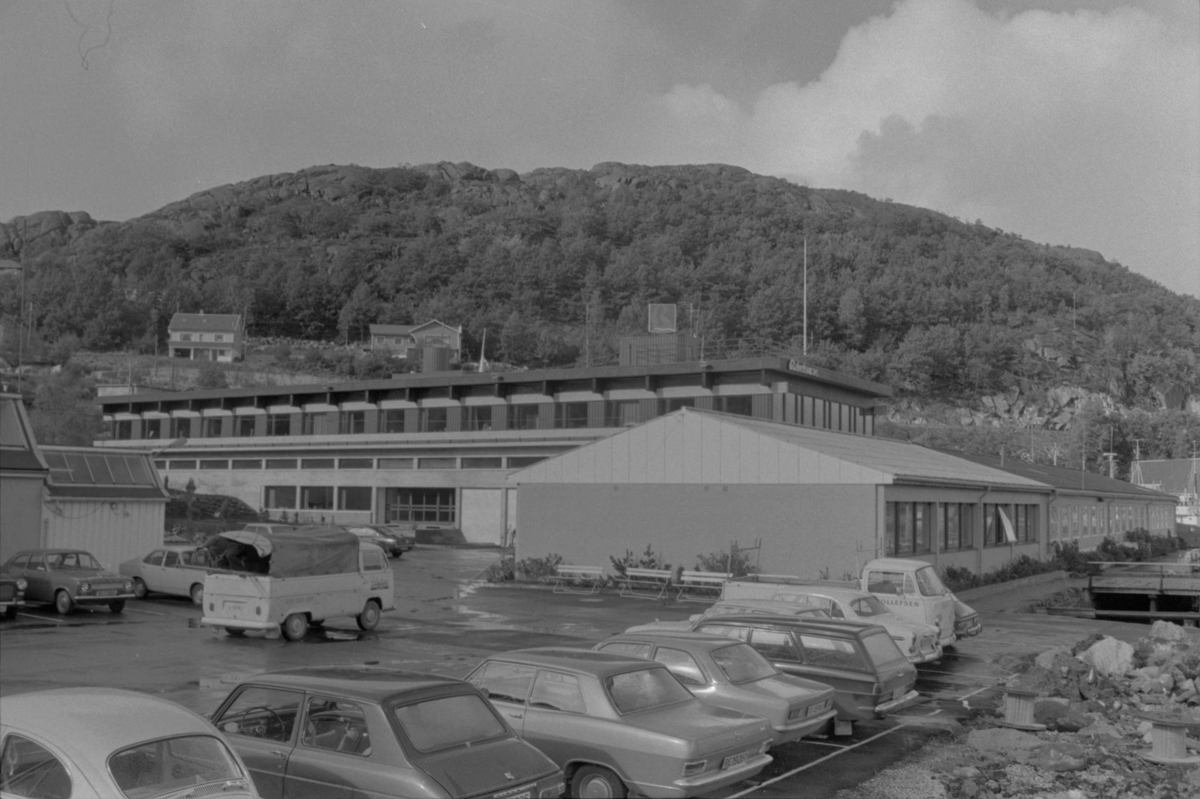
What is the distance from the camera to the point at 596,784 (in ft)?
32.4

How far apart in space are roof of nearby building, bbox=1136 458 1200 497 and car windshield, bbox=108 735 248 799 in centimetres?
11989

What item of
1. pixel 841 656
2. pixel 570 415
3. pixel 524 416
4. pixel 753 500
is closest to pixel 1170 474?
pixel 570 415

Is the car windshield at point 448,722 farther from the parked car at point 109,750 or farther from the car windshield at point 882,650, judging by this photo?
the car windshield at point 882,650

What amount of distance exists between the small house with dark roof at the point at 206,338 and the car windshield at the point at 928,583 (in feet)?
519

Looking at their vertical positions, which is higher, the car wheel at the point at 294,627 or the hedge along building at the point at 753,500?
the hedge along building at the point at 753,500

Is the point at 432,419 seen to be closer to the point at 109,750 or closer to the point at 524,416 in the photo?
the point at 524,416

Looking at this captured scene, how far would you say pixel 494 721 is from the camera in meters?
8.69

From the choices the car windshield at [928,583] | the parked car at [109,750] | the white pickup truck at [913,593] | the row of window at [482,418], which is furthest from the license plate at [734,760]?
the row of window at [482,418]

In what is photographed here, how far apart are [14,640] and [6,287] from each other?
155 metres

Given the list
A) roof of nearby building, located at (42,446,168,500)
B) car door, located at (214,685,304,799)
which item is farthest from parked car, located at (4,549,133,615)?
car door, located at (214,685,304,799)

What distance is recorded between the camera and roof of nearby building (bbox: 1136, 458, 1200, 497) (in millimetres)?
112500

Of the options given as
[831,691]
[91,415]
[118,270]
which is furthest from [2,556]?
[118,270]

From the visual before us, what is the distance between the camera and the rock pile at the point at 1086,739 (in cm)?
1178

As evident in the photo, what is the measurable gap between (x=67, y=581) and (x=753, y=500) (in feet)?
63.7
